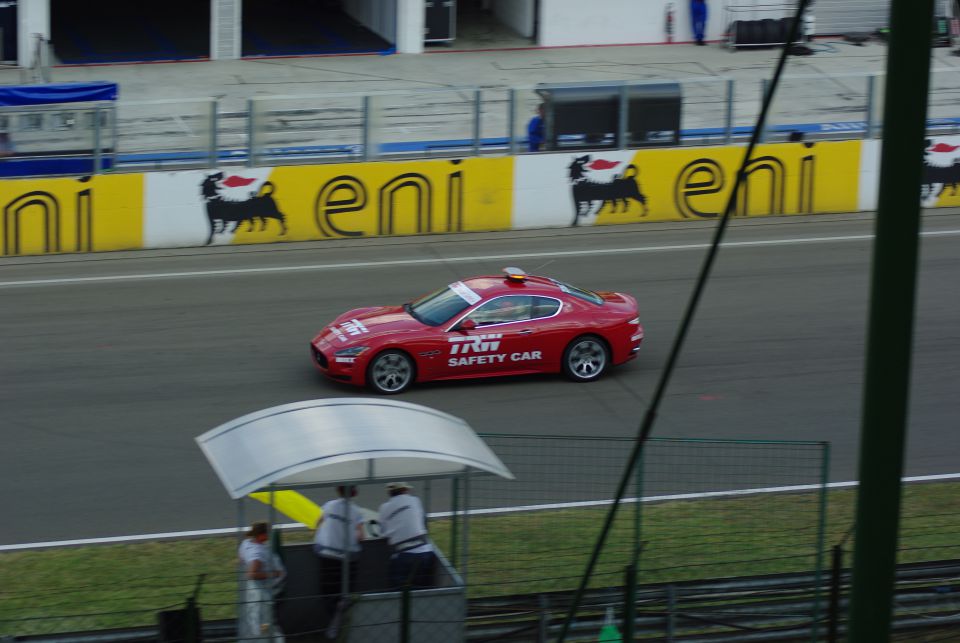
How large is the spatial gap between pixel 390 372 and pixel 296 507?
176 inches

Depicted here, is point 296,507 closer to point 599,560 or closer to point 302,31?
point 599,560

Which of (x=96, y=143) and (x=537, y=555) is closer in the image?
(x=537, y=555)

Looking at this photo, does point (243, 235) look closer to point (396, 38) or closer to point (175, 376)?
point (175, 376)

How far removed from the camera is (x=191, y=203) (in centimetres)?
2100

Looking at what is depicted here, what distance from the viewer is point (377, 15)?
1459 inches

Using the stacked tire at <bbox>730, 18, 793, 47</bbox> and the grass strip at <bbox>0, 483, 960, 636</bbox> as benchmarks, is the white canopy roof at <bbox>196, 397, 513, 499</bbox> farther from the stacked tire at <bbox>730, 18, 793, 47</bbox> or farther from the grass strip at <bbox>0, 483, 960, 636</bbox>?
the stacked tire at <bbox>730, 18, 793, 47</bbox>

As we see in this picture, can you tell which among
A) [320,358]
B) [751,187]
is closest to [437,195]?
[751,187]

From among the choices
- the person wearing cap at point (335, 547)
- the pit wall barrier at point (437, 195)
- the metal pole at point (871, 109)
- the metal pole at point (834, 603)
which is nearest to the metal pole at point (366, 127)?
the pit wall barrier at point (437, 195)

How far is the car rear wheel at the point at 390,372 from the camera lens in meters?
14.8

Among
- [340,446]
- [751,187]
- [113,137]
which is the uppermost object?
[113,137]

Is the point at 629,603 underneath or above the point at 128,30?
underneath

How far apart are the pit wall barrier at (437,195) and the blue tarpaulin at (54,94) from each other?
3088 mm

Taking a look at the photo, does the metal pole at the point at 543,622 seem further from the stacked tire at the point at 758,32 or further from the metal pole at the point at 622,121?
the stacked tire at the point at 758,32

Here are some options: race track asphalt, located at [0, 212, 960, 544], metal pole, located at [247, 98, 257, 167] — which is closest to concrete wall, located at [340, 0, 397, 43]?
metal pole, located at [247, 98, 257, 167]
